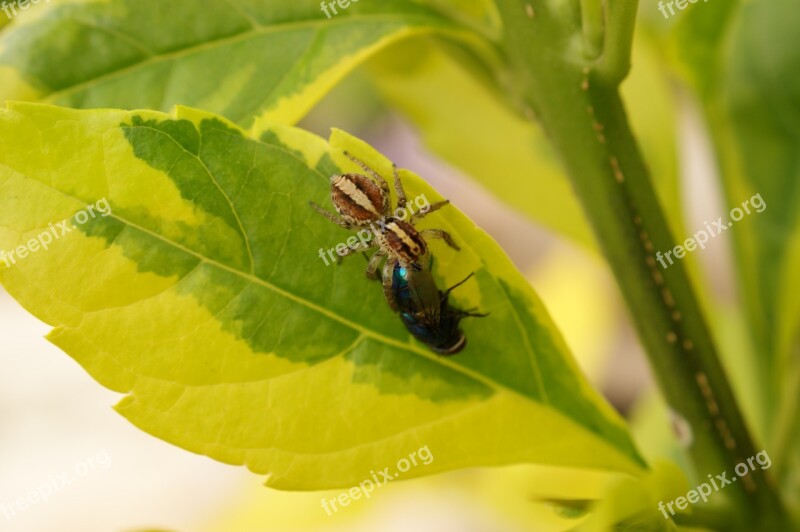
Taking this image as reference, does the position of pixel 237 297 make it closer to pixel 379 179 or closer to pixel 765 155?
pixel 379 179

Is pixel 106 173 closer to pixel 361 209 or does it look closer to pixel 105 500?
pixel 361 209

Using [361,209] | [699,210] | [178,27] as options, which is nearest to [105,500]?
[361,209]

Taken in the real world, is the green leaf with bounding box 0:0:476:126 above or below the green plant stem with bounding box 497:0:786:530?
above

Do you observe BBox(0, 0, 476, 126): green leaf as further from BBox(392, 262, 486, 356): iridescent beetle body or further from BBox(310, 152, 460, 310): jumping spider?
BBox(392, 262, 486, 356): iridescent beetle body

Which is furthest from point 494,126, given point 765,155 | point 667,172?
point 765,155

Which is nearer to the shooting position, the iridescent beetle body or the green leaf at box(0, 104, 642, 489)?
the green leaf at box(0, 104, 642, 489)

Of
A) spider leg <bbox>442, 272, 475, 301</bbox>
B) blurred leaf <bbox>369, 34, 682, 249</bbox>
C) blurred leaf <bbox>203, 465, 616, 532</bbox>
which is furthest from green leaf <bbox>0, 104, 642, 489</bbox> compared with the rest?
blurred leaf <bbox>203, 465, 616, 532</bbox>

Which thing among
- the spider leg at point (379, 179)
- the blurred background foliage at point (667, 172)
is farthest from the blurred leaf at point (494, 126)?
the spider leg at point (379, 179)
